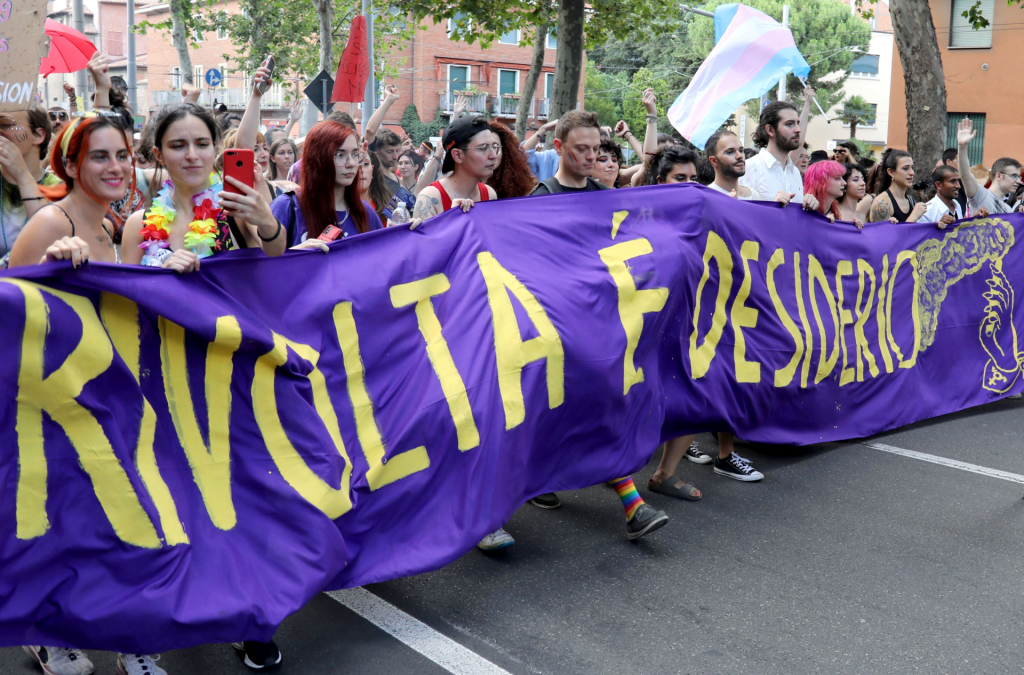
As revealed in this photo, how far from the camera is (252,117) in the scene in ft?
13.9

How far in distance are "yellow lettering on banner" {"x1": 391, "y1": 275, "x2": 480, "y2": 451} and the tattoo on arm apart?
4.23m

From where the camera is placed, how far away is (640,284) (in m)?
4.50

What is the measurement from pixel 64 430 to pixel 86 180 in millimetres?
927

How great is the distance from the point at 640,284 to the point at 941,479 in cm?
222

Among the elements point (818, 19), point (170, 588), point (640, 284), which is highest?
point (818, 19)

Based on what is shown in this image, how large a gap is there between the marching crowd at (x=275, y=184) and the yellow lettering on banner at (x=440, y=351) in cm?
41

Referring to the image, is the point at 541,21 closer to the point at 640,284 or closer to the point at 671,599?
the point at 640,284

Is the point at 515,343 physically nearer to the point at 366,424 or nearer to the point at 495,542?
the point at 366,424

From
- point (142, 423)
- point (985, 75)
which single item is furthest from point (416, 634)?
point (985, 75)

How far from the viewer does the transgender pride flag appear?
634cm

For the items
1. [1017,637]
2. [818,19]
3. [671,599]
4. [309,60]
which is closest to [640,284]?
[671,599]

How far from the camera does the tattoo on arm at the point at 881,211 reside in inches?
274

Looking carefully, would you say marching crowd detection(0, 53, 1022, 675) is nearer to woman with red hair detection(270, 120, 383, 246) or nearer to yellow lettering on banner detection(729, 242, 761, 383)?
woman with red hair detection(270, 120, 383, 246)

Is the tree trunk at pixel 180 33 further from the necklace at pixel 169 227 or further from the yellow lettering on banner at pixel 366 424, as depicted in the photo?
the yellow lettering on banner at pixel 366 424
